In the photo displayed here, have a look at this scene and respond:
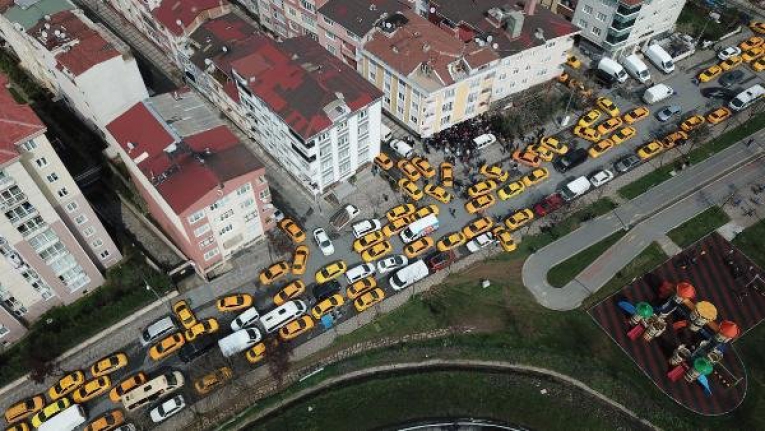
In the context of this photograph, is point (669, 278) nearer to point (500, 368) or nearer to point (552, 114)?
point (500, 368)

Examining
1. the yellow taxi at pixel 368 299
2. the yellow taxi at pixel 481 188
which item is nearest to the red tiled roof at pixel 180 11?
the yellow taxi at pixel 481 188

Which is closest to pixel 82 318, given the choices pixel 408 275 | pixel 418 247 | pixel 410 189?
pixel 408 275

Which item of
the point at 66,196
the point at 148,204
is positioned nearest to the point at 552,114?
the point at 148,204

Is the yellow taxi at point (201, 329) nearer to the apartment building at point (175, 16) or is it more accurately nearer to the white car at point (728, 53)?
the apartment building at point (175, 16)

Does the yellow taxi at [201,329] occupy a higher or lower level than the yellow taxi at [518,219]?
higher

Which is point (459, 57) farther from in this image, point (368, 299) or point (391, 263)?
point (368, 299)

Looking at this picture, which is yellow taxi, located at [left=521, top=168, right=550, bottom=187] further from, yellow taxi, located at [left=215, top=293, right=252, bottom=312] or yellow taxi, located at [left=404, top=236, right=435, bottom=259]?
yellow taxi, located at [left=215, top=293, right=252, bottom=312]

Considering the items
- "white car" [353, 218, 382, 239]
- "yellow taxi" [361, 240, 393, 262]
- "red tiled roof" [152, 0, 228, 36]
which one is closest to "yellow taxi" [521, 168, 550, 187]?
"white car" [353, 218, 382, 239]
